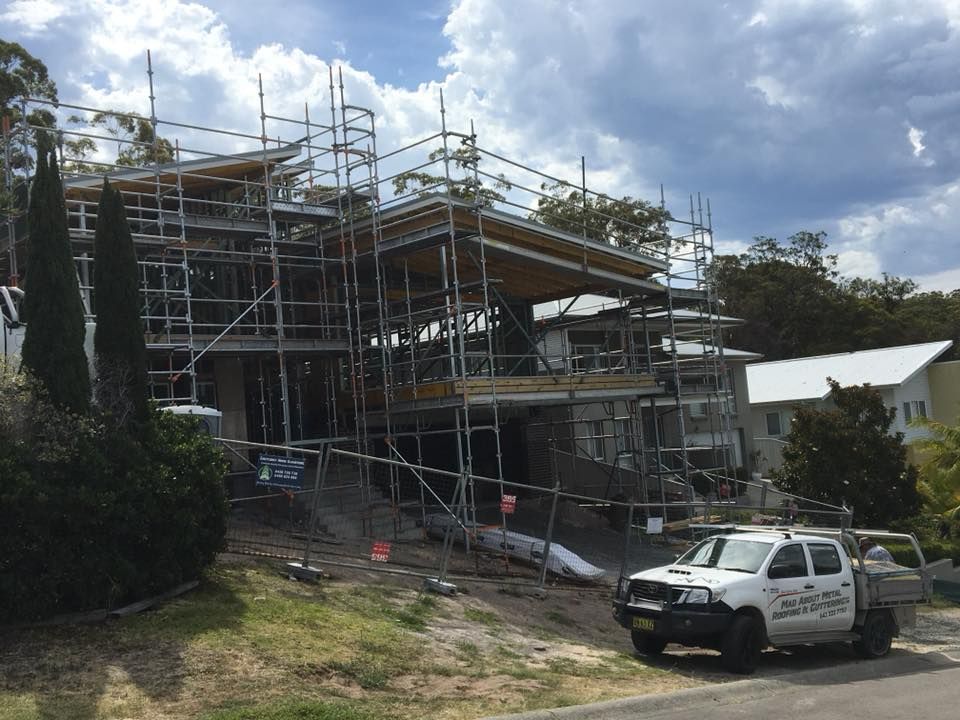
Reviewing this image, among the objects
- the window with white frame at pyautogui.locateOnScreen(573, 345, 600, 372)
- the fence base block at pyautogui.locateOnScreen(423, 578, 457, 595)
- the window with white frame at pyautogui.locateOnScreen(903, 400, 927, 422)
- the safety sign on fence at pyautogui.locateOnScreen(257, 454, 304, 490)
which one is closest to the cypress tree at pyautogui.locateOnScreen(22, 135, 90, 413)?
the safety sign on fence at pyautogui.locateOnScreen(257, 454, 304, 490)

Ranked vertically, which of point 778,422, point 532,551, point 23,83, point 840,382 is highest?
point 23,83

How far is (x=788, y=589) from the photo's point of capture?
12625 millimetres

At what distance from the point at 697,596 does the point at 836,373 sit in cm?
3302

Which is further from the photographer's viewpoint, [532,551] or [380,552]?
[532,551]

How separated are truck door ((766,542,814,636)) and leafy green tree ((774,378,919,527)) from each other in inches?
450

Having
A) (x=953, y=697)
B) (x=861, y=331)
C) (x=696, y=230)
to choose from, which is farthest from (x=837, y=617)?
(x=861, y=331)

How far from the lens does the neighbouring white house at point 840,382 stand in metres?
40.5

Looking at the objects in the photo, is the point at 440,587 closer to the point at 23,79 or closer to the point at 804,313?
the point at 23,79

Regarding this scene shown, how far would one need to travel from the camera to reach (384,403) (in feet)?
69.1

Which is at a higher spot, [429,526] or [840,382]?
[840,382]

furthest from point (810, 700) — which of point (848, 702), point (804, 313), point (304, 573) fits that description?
point (804, 313)

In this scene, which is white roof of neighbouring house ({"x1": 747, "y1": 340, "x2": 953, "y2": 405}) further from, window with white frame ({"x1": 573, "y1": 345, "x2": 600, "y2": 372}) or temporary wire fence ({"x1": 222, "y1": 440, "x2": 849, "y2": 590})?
temporary wire fence ({"x1": 222, "y1": 440, "x2": 849, "y2": 590})

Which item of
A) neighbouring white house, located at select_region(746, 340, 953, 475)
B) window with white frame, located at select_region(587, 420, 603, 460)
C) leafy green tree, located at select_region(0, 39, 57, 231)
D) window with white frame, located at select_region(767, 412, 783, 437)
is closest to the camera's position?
window with white frame, located at select_region(587, 420, 603, 460)

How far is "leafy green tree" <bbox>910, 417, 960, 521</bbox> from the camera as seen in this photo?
26.7 m
